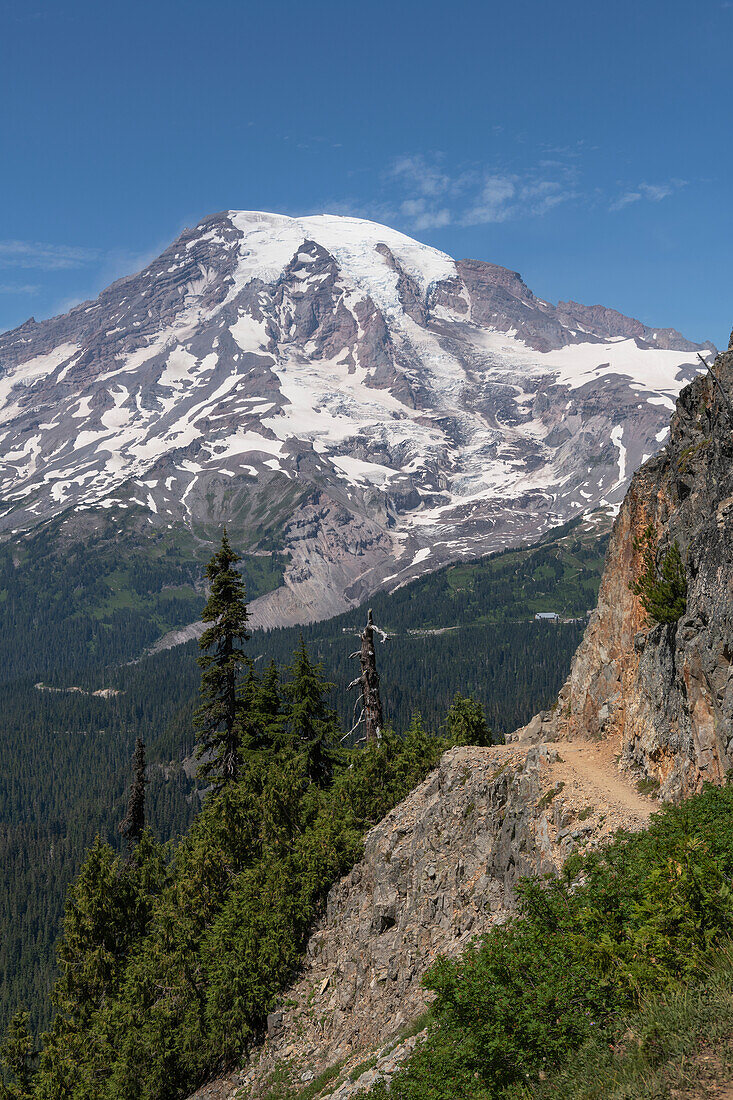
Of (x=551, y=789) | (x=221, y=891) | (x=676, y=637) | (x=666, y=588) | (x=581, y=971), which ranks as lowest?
(x=221, y=891)

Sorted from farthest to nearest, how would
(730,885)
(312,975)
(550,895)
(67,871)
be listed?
1. (67,871)
2. (312,975)
3. (550,895)
4. (730,885)

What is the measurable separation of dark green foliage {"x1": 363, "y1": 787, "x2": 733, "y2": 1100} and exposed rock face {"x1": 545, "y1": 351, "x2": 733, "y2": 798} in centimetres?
610

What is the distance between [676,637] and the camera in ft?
74.9

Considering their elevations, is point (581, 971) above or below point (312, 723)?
below

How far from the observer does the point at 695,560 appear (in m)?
23.1

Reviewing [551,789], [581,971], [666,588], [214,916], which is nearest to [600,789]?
[551,789]

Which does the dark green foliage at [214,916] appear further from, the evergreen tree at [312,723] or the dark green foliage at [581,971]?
the dark green foliage at [581,971]

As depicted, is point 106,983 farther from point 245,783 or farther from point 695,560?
point 695,560

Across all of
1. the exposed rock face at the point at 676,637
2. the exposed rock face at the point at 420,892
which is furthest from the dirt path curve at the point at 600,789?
the exposed rock face at the point at 676,637

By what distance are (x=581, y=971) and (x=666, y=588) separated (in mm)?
13891

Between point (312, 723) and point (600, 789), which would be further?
point (312, 723)

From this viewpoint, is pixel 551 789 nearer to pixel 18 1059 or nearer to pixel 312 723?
pixel 312 723

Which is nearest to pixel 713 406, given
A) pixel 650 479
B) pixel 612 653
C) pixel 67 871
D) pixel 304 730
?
pixel 650 479

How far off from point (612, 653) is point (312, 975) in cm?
1544
